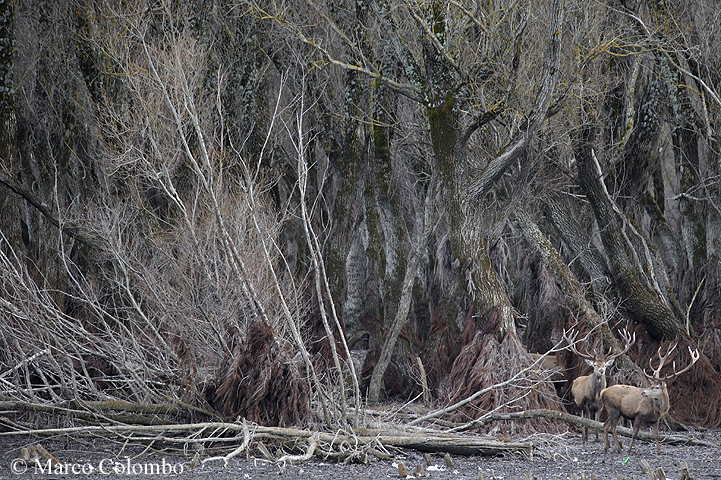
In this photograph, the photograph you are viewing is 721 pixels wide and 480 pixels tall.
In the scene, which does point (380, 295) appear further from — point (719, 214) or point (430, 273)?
point (719, 214)

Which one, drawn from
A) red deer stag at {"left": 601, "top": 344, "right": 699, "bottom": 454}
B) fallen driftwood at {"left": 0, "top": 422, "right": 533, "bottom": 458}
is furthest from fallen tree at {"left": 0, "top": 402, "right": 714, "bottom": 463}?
red deer stag at {"left": 601, "top": 344, "right": 699, "bottom": 454}

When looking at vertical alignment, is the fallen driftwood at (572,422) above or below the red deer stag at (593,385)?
below

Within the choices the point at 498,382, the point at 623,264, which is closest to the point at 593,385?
the point at 498,382

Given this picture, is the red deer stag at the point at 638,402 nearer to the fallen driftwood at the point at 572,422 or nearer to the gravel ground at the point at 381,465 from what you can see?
the gravel ground at the point at 381,465

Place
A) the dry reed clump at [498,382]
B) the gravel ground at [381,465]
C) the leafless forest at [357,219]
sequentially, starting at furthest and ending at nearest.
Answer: the dry reed clump at [498,382] < the leafless forest at [357,219] < the gravel ground at [381,465]

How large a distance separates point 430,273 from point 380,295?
123 cm

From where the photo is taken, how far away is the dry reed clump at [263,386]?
865cm

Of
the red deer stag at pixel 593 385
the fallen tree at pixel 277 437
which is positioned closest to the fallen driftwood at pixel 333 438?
the fallen tree at pixel 277 437

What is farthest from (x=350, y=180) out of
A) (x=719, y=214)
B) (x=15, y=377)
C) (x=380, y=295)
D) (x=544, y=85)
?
(x=15, y=377)

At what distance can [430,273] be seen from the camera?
16.7 metres

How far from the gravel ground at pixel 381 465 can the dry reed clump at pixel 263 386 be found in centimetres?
73

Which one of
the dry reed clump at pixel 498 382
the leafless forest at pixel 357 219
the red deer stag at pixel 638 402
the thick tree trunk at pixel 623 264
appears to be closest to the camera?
the red deer stag at pixel 638 402

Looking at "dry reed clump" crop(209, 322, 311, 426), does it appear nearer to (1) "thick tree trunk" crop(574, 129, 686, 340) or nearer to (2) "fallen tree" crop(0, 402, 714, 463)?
(2) "fallen tree" crop(0, 402, 714, 463)

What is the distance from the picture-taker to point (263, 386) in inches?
339
